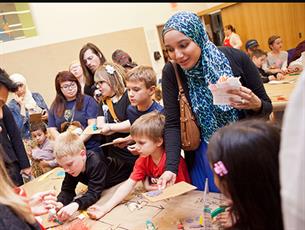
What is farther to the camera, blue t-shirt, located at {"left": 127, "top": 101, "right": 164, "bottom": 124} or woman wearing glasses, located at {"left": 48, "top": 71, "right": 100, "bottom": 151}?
woman wearing glasses, located at {"left": 48, "top": 71, "right": 100, "bottom": 151}

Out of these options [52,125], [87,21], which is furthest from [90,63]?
[87,21]

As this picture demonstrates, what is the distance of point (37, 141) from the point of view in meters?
3.58

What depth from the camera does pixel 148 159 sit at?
1817 mm

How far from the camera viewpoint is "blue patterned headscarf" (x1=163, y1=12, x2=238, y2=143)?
1527 mm

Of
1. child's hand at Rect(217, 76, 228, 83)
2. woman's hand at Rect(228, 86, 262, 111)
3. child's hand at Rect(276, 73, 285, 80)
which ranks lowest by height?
child's hand at Rect(276, 73, 285, 80)

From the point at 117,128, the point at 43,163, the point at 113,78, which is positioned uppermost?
the point at 113,78

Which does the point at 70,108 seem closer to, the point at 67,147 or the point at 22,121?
the point at 67,147

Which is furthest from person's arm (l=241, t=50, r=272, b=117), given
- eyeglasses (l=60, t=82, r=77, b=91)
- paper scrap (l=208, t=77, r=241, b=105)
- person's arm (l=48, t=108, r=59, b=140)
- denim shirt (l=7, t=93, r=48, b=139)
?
denim shirt (l=7, t=93, r=48, b=139)

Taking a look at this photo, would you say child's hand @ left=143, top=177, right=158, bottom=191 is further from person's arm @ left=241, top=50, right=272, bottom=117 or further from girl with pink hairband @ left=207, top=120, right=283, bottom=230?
girl with pink hairband @ left=207, top=120, right=283, bottom=230

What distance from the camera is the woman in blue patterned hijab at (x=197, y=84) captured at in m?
1.51

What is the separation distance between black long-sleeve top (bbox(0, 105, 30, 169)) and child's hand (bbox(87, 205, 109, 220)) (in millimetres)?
1233

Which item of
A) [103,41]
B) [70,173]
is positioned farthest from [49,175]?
[103,41]

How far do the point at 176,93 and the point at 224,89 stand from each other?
1.20ft

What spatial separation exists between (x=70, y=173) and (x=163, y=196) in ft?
2.70
